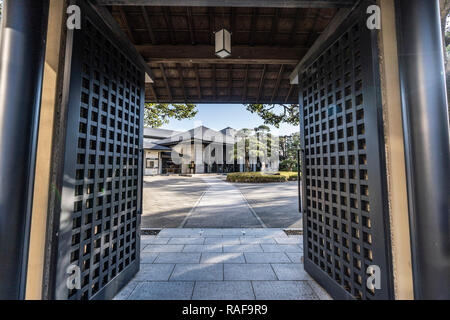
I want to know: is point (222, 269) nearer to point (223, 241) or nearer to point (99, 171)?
point (223, 241)

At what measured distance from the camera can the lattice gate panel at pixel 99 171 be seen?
5.28ft

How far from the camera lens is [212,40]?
10.1 feet

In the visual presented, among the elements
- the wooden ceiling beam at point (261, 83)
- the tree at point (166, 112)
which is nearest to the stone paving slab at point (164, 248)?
the wooden ceiling beam at point (261, 83)

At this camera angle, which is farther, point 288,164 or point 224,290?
point 288,164

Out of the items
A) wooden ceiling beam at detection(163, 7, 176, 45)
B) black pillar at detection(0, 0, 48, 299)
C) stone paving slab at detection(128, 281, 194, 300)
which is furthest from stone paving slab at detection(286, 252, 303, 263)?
wooden ceiling beam at detection(163, 7, 176, 45)

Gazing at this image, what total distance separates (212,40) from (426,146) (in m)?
2.95

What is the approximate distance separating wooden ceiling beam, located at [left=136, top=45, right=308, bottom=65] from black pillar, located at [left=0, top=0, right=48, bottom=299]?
191 centimetres

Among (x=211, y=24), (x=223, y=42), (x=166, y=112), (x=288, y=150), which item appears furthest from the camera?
(x=288, y=150)

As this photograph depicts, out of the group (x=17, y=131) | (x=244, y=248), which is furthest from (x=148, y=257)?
(x=17, y=131)

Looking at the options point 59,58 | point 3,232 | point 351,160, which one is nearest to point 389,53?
point 351,160

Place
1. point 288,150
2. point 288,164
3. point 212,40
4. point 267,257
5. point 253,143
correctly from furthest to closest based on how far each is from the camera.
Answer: point 288,150, point 288,164, point 253,143, point 267,257, point 212,40

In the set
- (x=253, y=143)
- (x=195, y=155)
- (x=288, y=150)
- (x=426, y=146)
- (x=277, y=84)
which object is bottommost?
(x=426, y=146)

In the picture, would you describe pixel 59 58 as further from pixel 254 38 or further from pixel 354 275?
pixel 354 275

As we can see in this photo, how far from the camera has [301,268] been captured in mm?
2846
